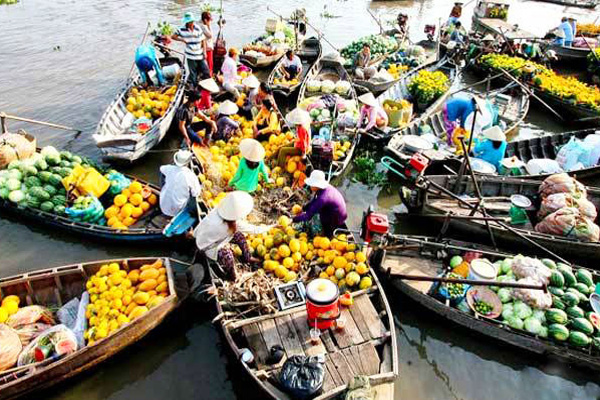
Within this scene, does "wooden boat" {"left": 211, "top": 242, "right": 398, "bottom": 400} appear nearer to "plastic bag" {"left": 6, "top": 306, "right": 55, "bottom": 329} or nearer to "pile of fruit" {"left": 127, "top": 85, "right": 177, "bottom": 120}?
"plastic bag" {"left": 6, "top": 306, "right": 55, "bottom": 329}

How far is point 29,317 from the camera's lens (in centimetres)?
652

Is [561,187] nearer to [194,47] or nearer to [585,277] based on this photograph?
[585,277]

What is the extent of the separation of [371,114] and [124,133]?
7306 mm

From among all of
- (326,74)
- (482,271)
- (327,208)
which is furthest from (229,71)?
(482,271)

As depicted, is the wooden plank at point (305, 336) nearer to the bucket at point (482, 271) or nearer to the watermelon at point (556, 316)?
the bucket at point (482, 271)

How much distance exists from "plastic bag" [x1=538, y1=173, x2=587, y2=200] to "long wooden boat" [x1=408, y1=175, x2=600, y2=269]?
0.34 metres

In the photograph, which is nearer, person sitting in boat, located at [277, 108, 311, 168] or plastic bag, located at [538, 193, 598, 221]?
plastic bag, located at [538, 193, 598, 221]

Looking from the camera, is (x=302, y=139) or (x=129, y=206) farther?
(x=302, y=139)

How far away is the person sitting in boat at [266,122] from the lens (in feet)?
36.5

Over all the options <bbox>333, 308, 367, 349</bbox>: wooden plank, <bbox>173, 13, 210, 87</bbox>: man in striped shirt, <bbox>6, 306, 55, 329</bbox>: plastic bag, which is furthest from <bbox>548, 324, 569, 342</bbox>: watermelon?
<bbox>173, 13, 210, 87</bbox>: man in striped shirt

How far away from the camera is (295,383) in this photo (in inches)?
208

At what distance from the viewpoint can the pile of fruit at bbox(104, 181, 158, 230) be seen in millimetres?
8805

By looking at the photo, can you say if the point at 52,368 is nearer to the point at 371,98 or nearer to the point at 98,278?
the point at 98,278

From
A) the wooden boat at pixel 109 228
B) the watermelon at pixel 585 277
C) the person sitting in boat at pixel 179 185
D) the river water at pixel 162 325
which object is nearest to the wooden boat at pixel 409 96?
the river water at pixel 162 325
